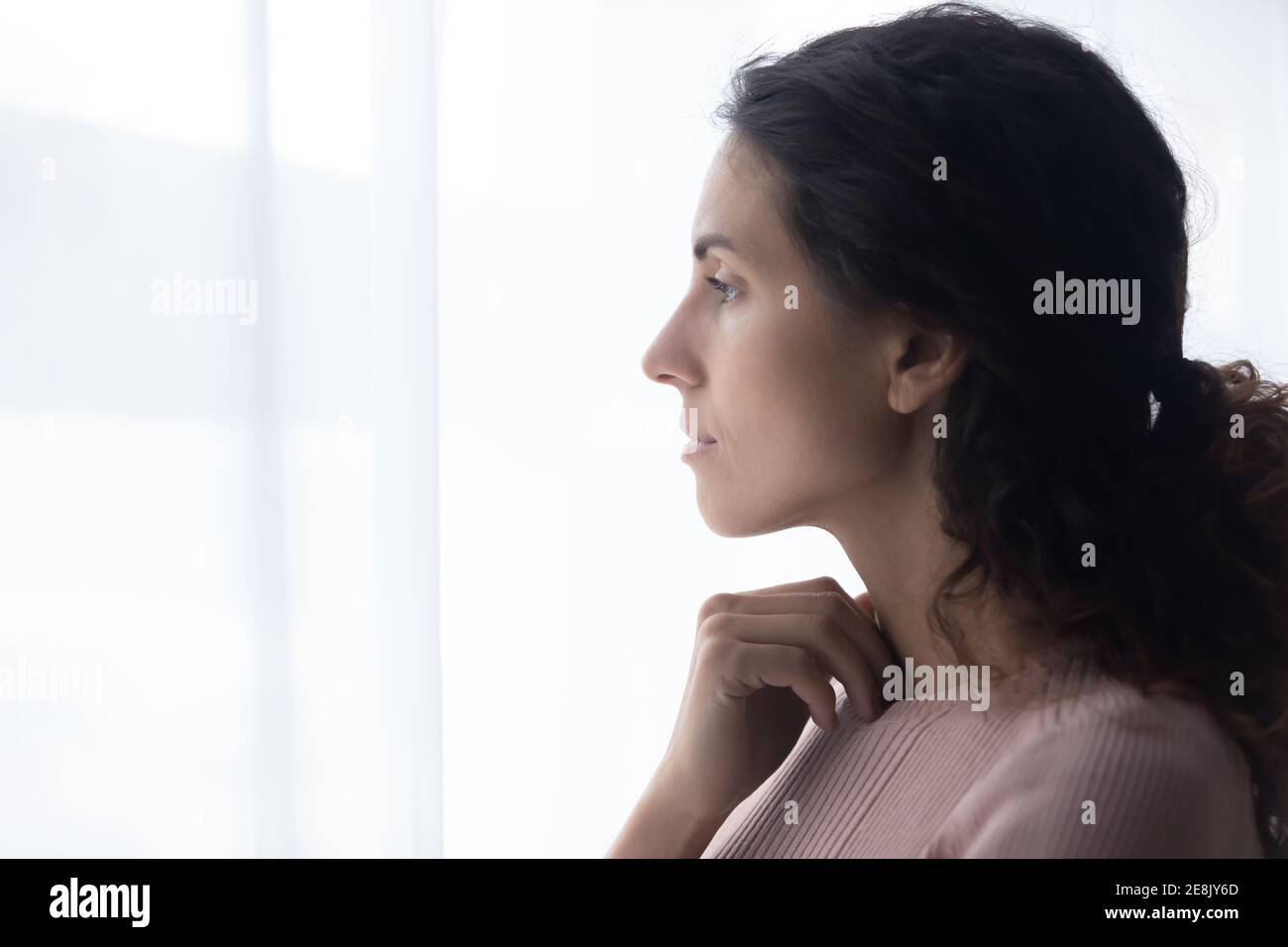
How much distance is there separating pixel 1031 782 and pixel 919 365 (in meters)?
0.29

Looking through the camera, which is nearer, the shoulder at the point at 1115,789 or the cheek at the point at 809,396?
the shoulder at the point at 1115,789

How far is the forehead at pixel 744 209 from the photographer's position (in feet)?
2.49

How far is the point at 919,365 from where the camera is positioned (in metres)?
0.73

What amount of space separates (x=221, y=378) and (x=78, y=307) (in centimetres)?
19

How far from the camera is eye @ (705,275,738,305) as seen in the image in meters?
0.78

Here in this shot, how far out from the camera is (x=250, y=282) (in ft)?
4.43

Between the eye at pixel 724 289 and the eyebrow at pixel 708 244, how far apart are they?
0.02 meters

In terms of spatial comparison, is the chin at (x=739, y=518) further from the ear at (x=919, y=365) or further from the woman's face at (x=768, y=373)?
the ear at (x=919, y=365)

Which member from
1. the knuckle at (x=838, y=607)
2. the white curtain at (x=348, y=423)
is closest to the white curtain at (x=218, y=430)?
the white curtain at (x=348, y=423)

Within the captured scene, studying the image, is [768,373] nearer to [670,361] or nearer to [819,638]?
[670,361]

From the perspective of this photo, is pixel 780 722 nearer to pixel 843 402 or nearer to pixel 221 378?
pixel 843 402

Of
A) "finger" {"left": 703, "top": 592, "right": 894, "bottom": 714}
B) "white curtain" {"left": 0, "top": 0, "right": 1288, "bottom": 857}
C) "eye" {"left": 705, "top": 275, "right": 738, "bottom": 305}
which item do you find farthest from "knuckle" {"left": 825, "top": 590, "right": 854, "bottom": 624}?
"white curtain" {"left": 0, "top": 0, "right": 1288, "bottom": 857}

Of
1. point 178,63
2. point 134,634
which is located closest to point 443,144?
point 178,63
